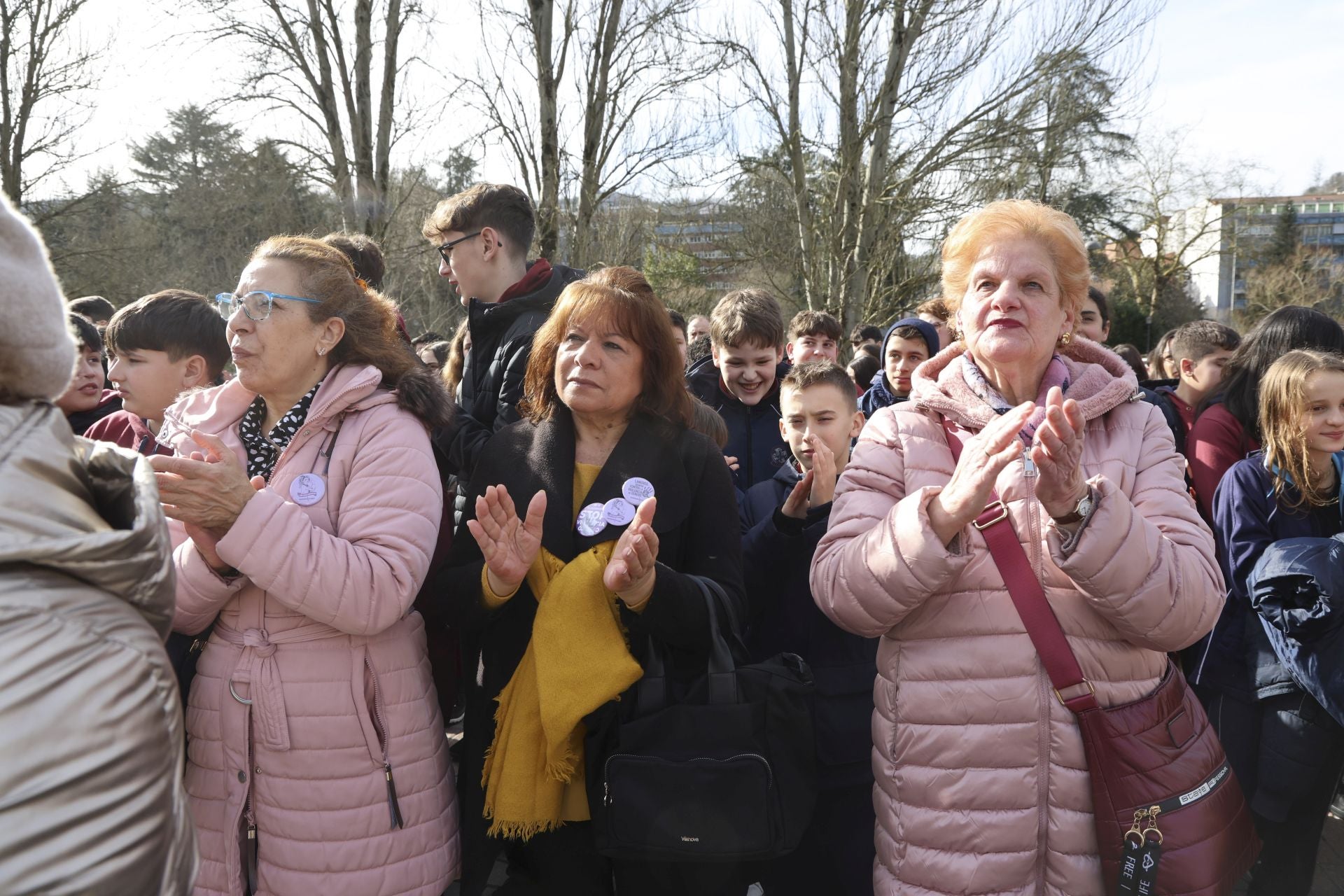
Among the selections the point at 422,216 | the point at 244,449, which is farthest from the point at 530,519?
the point at 422,216

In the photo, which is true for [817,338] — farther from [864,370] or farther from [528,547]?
[528,547]

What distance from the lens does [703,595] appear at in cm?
234

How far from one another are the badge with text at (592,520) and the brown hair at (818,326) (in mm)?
3695

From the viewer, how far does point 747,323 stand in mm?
4652

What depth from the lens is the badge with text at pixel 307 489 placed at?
2.29 m

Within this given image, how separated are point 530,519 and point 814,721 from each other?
1.05 m

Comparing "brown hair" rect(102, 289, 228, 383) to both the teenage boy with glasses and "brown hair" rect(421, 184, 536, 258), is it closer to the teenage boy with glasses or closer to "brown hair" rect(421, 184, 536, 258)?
the teenage boy with glasses

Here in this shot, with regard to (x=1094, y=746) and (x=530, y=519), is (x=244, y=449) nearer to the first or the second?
(x=530, y=519)

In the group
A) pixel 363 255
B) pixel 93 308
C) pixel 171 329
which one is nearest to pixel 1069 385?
pixel 171 329

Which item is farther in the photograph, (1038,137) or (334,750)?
(1038,137)

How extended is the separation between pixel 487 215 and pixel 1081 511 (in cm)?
286

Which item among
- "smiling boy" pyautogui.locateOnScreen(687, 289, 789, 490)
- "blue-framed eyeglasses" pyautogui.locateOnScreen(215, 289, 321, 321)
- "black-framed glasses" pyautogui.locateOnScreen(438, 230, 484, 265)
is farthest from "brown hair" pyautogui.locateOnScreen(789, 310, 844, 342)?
"blue-framed eyeglasses" pyautogui.locateOnScreen(215, 289, 321, 321)

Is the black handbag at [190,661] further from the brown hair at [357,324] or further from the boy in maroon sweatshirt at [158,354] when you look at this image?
the boy in maroon sweatshirt at [158,354]

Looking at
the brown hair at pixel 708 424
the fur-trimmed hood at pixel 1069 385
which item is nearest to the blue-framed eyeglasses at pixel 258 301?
the brown hair at pixel 708 424
